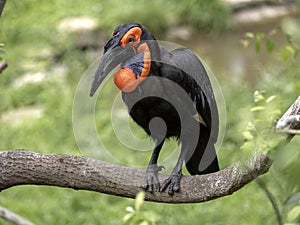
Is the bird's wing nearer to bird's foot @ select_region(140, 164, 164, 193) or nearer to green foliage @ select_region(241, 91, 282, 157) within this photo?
bird's foot @ select_region(140, 164, 164, 193)

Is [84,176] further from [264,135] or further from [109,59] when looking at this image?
[264,135]

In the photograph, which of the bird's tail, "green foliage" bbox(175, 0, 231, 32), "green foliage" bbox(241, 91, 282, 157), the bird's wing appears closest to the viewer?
"green foliage" bbox(241, 91, 282, 157)

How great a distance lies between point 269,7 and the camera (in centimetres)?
746

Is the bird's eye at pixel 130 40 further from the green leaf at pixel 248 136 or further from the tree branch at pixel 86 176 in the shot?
the green leaf at pixel 248 136

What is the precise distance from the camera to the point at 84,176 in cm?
241

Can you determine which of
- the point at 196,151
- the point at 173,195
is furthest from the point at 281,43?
the point at 173,195

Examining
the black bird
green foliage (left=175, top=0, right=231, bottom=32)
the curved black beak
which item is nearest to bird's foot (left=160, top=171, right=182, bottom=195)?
the black bird

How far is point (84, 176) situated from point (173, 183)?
0.30m

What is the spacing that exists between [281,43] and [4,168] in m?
4.10

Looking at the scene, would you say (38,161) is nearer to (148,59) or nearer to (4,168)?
(4,168)

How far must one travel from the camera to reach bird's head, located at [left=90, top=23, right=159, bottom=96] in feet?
7.75

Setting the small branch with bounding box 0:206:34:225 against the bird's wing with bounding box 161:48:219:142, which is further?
the bird's wing with bounding box 161:48:219:142

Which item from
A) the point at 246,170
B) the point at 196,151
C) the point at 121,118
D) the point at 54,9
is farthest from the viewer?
the point at 54,9

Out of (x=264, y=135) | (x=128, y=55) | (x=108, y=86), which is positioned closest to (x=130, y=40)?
(x=128, y=55)
